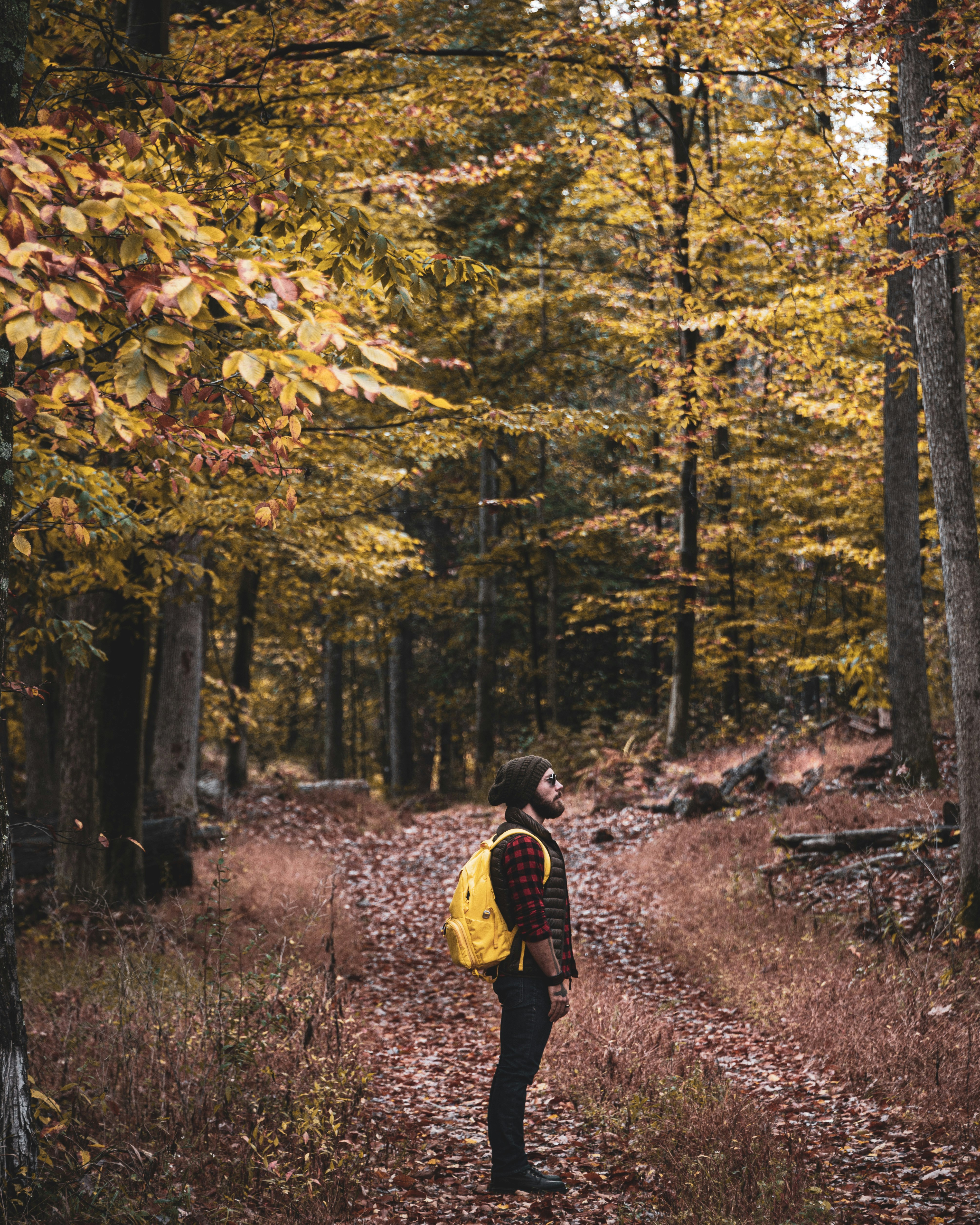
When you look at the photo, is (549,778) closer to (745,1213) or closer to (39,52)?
(745,1213)

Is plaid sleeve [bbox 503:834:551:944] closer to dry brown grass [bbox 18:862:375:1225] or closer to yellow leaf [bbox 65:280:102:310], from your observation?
dry brown grass [bbox 18:862:375:1225]

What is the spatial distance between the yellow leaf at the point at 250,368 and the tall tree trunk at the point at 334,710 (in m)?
20.4

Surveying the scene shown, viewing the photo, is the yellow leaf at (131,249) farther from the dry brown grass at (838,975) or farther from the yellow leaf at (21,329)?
the dry brown grass at (838,975)

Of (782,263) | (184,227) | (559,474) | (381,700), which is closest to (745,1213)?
(184,227)

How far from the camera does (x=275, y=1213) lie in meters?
4.05

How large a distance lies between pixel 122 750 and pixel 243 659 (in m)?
9.95

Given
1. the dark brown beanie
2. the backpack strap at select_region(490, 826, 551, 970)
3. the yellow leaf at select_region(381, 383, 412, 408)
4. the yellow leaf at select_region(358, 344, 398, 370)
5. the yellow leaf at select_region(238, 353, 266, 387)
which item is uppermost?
the yellow leaf at select_region(358, 344, 398, 370)

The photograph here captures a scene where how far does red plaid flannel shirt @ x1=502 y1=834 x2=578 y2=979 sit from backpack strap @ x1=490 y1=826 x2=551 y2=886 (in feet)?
0.04

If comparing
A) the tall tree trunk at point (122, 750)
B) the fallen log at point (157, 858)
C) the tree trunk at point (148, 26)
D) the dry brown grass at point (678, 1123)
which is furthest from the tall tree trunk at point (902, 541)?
the tall tree trunk at point (122, 750)

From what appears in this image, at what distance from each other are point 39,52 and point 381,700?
24.9 m

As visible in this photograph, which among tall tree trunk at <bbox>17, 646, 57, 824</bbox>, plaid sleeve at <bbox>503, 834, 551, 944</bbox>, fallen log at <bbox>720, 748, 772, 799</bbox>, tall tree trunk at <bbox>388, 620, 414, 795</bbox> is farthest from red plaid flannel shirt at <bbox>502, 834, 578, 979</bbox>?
tall tree trunk at <bbox>388, 620, 414, 795</bbox>

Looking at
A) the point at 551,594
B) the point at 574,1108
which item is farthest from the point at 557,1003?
the point at 551,594

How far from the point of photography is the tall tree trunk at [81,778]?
8.61m

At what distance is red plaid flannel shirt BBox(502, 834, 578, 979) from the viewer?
4.30 m
